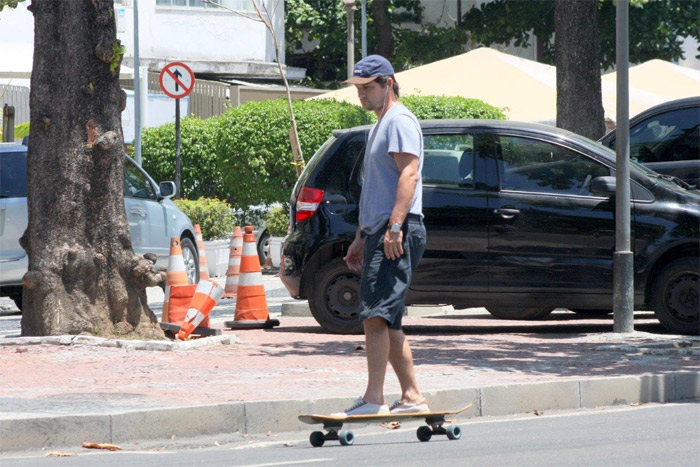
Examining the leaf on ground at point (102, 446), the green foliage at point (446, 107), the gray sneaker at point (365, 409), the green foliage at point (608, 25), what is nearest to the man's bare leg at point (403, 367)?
the gray sneaker at point (365, 409)

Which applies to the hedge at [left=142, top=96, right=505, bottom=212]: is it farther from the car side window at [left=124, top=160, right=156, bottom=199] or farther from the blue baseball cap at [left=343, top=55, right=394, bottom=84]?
the blue baseball cap at [left=343, top=55, right=394, bottom=84]

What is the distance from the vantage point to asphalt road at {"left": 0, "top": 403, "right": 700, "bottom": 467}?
641cm

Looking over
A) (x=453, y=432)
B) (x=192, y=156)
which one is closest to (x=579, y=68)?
(x=192, y=156)

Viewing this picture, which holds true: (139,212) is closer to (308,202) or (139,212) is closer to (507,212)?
(308,202)

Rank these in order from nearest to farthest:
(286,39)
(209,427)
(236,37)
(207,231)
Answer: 1. (209,427)
2. (207,231)
3. (236,37)
4. (286,39)

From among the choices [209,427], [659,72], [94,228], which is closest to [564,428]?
[209,427]

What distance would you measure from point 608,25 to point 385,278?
32.1m

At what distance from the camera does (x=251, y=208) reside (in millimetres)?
22109

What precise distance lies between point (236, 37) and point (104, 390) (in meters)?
28.8

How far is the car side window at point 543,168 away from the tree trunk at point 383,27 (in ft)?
98.5

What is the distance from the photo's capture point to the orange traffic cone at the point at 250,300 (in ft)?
40.9

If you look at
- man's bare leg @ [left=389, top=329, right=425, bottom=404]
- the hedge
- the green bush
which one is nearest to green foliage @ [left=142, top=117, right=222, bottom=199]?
the hedge

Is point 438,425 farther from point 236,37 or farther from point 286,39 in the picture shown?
point 286,39

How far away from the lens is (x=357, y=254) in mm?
7559
